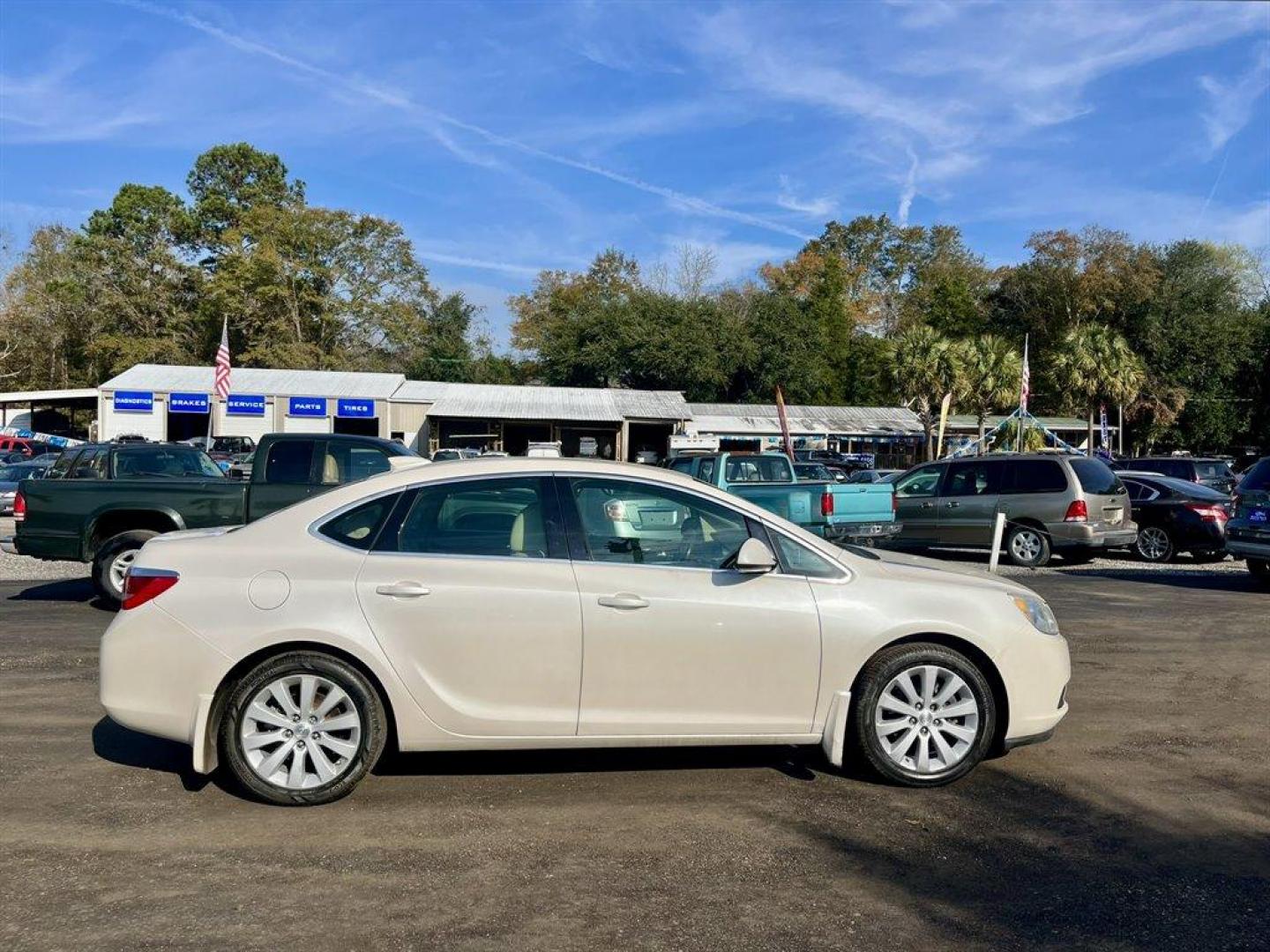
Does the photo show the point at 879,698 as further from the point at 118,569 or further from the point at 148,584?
the point at 118,569

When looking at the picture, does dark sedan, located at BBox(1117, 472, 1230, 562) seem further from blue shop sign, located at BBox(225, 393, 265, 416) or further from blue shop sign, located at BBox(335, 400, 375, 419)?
blue shop sign, located at BBox(225, 393, 265, 416)

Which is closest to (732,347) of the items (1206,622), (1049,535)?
(1049,535)

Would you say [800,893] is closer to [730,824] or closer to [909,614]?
[730,824]

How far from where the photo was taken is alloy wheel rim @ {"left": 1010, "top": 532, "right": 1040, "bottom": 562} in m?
15.9

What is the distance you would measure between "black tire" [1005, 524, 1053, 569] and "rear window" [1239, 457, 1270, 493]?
2906mm

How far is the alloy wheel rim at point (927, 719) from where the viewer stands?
17.6 feet

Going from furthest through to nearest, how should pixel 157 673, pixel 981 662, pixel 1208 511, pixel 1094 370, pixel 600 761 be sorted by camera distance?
1. pixel 1094 370
2. pixel 1208 511
3. pixel 600 761
4. pixel 981 662
5. pixel 157 673

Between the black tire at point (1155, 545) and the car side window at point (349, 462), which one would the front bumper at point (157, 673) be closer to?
the car side window at point (349, 462)

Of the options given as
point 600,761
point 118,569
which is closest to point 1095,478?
point 600,761

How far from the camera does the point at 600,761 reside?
590 cm

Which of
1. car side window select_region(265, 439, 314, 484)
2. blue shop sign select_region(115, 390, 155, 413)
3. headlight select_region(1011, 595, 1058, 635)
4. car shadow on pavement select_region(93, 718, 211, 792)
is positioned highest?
blue shop sign select_region(115, 390, 155, 413)

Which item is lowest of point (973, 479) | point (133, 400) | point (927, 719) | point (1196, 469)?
point (927, 719)

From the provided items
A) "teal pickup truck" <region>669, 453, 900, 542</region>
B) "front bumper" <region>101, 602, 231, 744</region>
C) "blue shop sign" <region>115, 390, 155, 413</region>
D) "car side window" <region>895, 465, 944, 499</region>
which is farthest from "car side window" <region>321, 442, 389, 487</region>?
"blue shop sign" <region>115, 390, 155, 413</region>

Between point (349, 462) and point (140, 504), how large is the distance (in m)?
2.14
